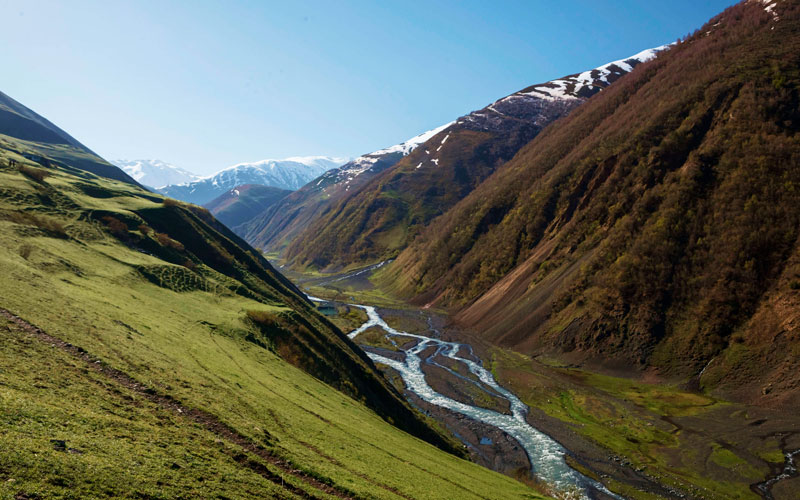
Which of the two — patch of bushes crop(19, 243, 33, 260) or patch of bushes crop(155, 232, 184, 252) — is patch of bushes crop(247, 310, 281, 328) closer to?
patch of bushes crop(19, 243, 33, 260)

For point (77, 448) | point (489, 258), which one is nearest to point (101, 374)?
point (77, 448)

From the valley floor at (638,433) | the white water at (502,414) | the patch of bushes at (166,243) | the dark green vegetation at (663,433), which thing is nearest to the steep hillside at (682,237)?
the dark green vegetation at (663,433)

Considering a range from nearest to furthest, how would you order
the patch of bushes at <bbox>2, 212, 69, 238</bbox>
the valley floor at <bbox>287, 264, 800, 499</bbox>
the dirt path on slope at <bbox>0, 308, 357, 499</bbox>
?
the dirt path on slope at <bbox>0, 308, 357, 499</bbox> → the patch of bushes at <bbox>2, 212, 69, 238</bbox> → the valley floor at <bbox>287, 264, 800, 499</bbox>

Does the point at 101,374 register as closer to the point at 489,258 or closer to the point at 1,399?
the point at 1,399

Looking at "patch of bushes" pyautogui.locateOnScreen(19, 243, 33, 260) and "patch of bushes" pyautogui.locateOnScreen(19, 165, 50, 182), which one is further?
"patch of bushes" pyautogui.locateOnScreen(19, 165, 50, 182)

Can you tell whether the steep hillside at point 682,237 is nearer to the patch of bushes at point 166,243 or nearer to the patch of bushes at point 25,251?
the patch of bushes at point 166,243

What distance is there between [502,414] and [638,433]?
71.1ft

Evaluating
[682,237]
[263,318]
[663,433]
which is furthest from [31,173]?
[682,237]

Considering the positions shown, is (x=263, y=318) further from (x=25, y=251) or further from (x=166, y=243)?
(x=166, y=243)

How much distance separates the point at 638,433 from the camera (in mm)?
63250

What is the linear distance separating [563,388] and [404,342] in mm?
52548

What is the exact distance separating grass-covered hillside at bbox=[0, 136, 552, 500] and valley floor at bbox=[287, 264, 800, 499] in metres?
16.9

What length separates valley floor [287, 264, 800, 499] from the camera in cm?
4956

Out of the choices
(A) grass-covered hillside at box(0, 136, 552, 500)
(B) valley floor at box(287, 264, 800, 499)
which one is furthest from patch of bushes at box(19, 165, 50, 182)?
(B) valley floor at box(287, 264, 800, 499)
